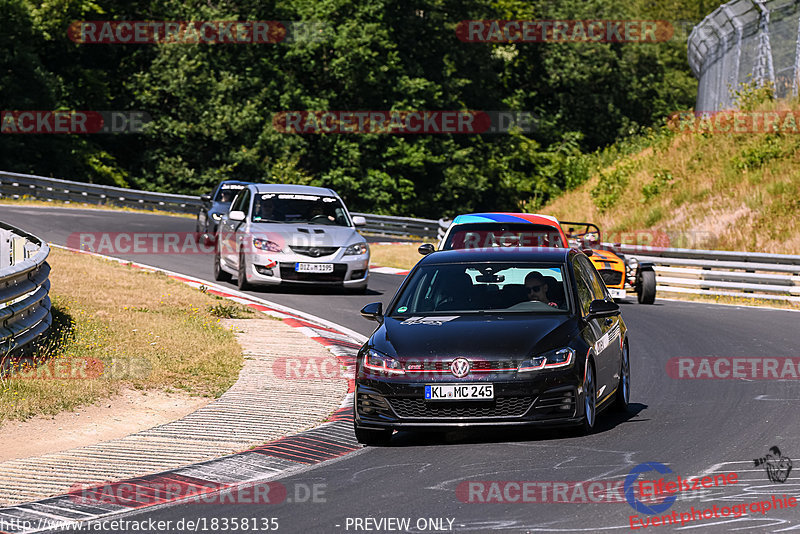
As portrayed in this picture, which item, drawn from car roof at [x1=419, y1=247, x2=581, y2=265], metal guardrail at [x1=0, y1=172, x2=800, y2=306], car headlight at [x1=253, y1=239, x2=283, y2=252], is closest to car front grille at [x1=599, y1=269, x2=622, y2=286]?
metal guardrail at [x1=0, y1=172, x2=800, y2=306]

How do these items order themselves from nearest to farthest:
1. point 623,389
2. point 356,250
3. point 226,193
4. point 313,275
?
point 623,389, point 313,275, point 356,250, point 226,193

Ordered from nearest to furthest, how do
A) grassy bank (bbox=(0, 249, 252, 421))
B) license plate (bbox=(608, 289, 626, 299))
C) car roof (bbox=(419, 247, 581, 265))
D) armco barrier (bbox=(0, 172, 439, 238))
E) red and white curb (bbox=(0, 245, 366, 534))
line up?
red and white curb (bbox=(0, 245, 366, 534)) → car roof (bbox=(419, 247, 581, 265)) → grassy bank (bbox=(0, 249, 252, 421)) → license plate (bbox=(608, 289, 626, 299)) → armco barrier (bbox=(0, 172, 439, 238))

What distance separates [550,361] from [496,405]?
0.51 meters

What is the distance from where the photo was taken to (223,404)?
34.5ft

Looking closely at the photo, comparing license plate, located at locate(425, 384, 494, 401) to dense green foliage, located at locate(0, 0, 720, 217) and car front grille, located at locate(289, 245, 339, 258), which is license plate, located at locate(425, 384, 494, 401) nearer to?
car front grille, located at locate(289, 245, 339, 258)

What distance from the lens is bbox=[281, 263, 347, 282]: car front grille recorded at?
64.7 ft

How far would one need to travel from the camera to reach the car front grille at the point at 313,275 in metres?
19.7

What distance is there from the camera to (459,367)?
333 inches

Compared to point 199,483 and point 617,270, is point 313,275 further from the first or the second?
point 199,483

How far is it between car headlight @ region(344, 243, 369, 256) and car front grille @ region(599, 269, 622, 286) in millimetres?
4118

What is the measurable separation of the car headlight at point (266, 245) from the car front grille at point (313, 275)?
0.30 metres

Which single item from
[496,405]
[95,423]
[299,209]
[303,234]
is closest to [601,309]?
[496,405]

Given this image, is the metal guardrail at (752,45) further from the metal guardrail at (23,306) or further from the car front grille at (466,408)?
the car front grille at (466,408)

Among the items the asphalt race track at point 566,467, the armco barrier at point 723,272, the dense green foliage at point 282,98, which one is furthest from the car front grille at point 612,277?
the dense green foliage at point 282,98
